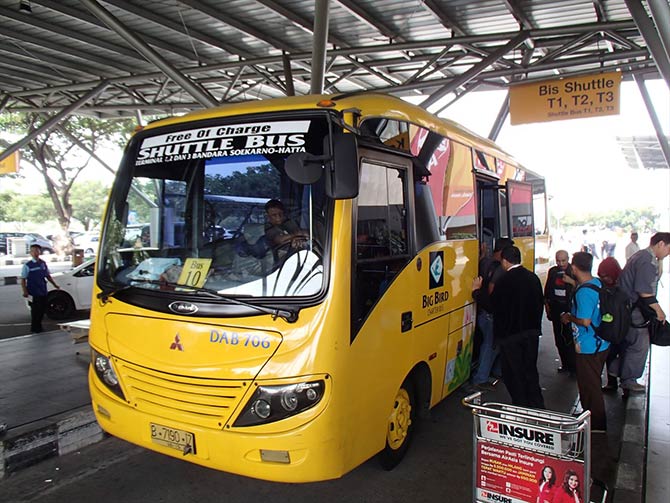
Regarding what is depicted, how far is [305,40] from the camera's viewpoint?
12.5m

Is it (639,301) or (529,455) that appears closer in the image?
(529,455)

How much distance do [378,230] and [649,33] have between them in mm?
7131

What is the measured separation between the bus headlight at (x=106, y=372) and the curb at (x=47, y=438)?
3.83 ft

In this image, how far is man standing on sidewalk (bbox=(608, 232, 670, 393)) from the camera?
219 inches

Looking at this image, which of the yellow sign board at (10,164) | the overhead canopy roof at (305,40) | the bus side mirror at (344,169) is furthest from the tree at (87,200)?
the bus side mirror at (344,169)

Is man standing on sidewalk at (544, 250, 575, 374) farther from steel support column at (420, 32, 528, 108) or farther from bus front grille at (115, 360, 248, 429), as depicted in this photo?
steel support column at (420, 32, 528, 108)

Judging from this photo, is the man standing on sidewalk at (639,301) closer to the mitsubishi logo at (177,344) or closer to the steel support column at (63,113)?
the mitsubishi logo at (177,344)

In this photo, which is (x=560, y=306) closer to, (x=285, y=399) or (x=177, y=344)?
(x=285, y=399)

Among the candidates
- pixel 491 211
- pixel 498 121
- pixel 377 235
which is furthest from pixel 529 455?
pixel 498 121

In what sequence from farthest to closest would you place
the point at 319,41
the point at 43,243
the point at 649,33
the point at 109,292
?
the point at 43,243
the point at 319,41
the point at 649,33
the point at 109,292

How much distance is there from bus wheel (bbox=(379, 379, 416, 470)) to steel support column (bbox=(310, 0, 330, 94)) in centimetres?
617

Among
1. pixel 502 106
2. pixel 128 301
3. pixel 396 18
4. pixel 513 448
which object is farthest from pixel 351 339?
pixel 502 106

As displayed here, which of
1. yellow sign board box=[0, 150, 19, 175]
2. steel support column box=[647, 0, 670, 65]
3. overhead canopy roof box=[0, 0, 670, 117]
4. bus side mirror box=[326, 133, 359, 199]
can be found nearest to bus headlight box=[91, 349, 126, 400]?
bus side mirror box=[326, 133, 359, 199]

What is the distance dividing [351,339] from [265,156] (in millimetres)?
1318
